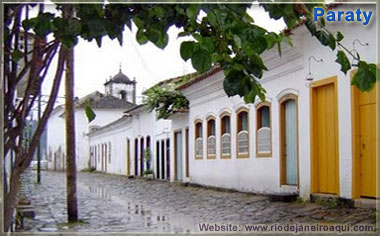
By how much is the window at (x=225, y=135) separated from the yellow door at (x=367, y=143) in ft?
20.4

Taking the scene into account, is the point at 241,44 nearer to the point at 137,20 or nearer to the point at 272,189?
the point at 137,20

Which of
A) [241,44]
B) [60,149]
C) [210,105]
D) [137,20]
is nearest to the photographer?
[241,44]

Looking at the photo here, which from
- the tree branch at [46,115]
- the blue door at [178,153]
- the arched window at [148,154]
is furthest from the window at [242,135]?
the tree branch at [46,115]

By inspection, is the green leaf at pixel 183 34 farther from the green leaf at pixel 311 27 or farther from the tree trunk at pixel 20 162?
the tree trunk at pixel 20 162

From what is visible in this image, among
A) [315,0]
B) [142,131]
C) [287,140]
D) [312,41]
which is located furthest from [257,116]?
[142,131]

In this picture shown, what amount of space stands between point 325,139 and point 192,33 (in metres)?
8.69

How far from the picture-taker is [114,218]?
10344 millimetres

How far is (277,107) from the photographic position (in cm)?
1226

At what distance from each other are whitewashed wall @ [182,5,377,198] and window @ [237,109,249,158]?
0.19 meters

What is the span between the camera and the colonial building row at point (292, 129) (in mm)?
9203

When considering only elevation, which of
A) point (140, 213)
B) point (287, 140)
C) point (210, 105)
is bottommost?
point (140, 213)

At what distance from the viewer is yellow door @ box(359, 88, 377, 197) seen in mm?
8930

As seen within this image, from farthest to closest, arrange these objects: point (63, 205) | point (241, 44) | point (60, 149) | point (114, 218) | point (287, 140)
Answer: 1. point (60, 149)
2. point (63, 205)
3. point (287, 140)
4. point (114, 218)
5. point (241, 44)

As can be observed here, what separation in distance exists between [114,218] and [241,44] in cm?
886
